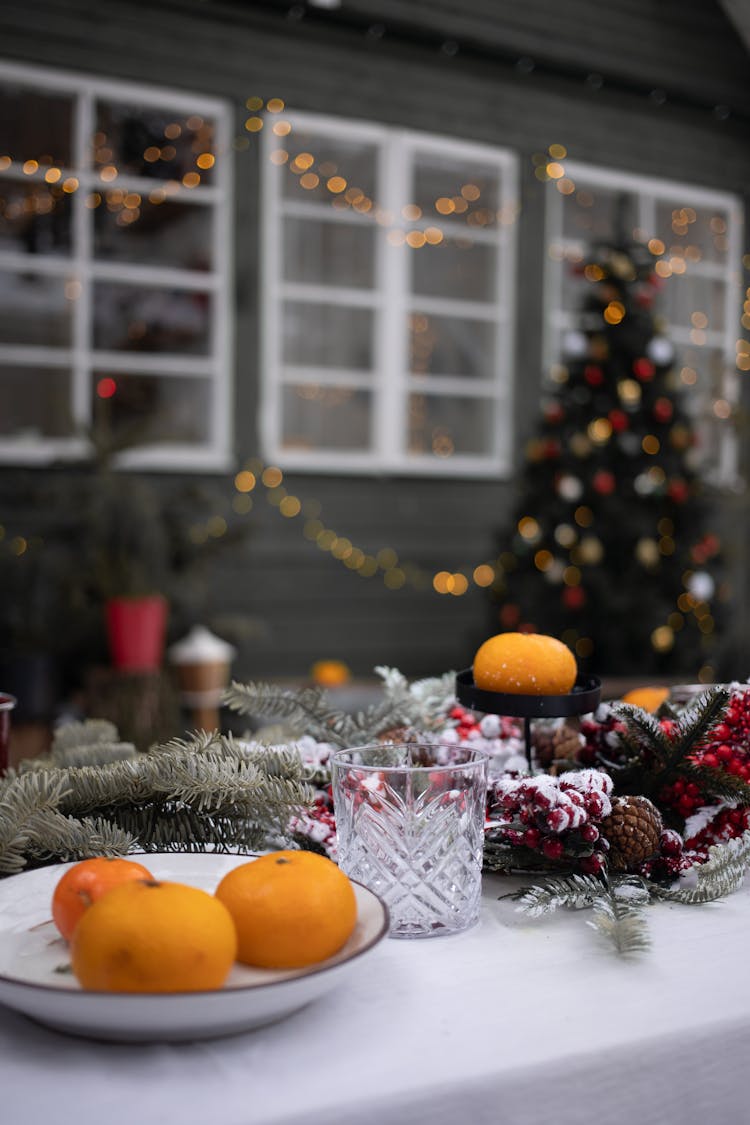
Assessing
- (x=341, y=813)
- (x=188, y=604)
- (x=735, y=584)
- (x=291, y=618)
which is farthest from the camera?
(x=735, y=584)

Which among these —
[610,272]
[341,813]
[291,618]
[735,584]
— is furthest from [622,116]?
[341,813]

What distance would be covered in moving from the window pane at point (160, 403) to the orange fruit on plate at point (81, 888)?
158 inches

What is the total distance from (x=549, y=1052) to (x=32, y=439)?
13.9ft

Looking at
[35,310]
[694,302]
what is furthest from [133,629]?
[694,302]

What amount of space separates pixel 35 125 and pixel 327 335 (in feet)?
5.08

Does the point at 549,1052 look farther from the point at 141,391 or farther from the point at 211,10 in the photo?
the point at 211,10

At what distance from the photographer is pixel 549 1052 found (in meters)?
0.65

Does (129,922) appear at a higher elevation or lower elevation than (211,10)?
lower

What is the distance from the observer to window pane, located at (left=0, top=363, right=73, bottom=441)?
14.9ft

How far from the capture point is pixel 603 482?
4.79 m

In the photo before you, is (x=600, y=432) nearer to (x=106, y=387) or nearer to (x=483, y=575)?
(x=483, y=575)

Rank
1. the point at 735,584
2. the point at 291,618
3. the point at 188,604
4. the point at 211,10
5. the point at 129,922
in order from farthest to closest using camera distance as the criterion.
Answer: the point at 735,584 → the point at 291,618 → the point at 211,10 → the point at 188,604 → the point at 129,922

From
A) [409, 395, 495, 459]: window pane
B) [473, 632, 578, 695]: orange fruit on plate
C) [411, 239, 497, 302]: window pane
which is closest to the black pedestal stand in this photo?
[473, 632, 578, 695]: orange fruit on plate

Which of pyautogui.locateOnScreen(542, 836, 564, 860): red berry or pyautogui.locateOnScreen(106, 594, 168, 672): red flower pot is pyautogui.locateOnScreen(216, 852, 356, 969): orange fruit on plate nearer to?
pyautogui.locateOnScreen(542, 836, 564, 860): red berry
